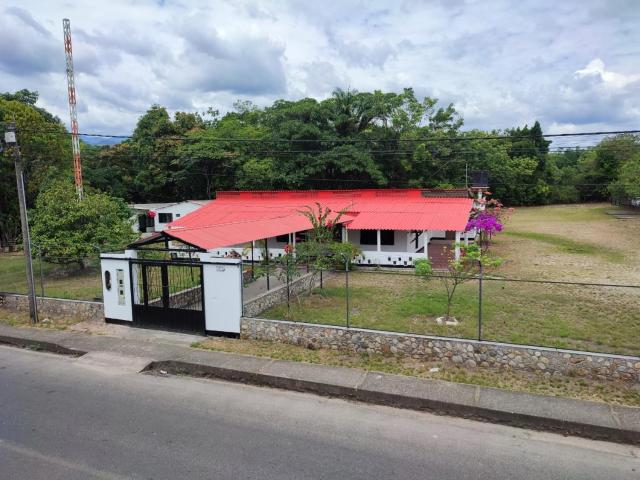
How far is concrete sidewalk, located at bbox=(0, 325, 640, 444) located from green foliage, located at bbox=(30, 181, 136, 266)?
30.6ft

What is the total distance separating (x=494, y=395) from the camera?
8.00m

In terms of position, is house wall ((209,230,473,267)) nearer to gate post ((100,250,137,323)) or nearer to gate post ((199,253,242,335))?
gate post ((100,250,137,323))

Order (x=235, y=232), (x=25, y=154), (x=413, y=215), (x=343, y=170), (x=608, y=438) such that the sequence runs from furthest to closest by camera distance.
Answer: (x=343, y=170) → (x=25, y=154) → (x=413, y=215) → (x=235, y=232) → (x=608, y=438)

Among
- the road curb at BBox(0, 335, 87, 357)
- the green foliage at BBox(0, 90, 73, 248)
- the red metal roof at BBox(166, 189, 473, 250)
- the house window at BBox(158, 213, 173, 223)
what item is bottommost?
the road curb at BBox(0, 335, 87, 357)

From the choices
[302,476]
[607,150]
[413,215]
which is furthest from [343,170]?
[607,150]

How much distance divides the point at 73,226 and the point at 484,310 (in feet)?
59.6

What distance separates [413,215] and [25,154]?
25.8m

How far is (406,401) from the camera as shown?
7.98 metres

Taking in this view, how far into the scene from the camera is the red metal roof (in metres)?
19.7

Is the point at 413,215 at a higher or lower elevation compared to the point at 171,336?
higher

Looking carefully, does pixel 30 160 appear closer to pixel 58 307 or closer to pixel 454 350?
pixel 58 307

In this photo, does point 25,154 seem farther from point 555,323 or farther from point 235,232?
point 555,323

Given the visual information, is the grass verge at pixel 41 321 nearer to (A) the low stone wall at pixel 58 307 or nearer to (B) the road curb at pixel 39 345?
(A) the low stone wall at pixel 58 307

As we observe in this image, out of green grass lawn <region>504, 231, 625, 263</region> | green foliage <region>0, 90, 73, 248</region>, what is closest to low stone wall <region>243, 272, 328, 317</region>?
green grass lawn <region>504, 231, 625, 263</region>
